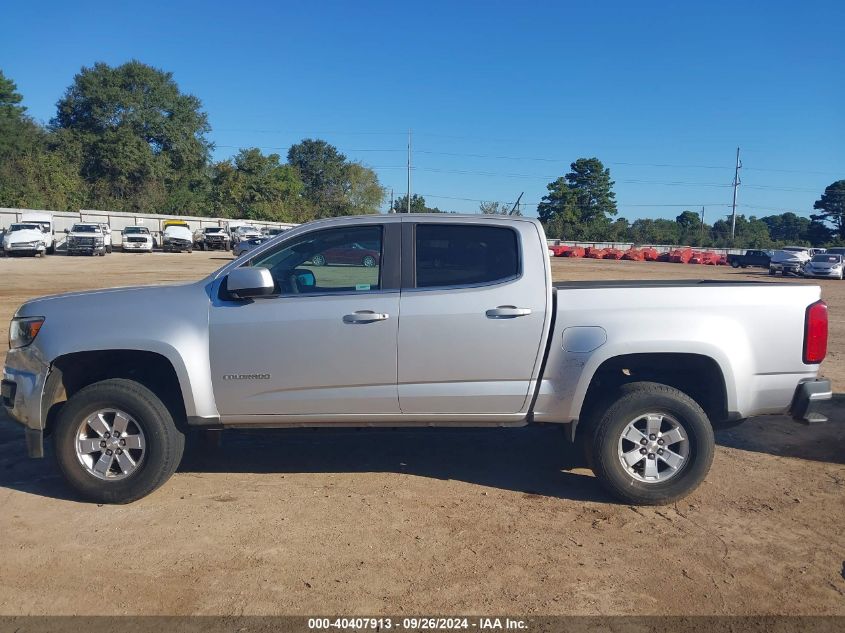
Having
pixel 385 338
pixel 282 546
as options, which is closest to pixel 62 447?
pixel 282 546

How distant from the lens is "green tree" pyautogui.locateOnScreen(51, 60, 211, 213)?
225 ft

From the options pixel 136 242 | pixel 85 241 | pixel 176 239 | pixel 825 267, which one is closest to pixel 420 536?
pixel 85 241

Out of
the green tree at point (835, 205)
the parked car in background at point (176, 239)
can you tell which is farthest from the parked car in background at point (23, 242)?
the green tree at point (835, 205)

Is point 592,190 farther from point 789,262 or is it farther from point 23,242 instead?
point 23,242

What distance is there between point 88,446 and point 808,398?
16.1 ft

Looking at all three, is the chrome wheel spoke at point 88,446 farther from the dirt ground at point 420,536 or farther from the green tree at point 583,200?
the green tree at point 583,200

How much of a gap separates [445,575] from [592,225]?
3562 inches

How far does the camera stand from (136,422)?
4.79m

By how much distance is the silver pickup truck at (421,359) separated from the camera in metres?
4.77

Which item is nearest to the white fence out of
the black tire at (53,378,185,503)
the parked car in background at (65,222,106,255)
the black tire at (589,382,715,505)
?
the parked car in background at (65,222,106,255)

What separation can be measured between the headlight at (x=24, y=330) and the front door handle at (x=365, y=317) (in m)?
2.12

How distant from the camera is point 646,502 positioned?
486cm

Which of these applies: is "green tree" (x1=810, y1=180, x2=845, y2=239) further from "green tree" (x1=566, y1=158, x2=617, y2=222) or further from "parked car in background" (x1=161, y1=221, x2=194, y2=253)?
"parked car in background" (x1=161, y1=221, x2=194, y2=253)

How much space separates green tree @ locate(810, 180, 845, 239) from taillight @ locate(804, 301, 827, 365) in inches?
4145
